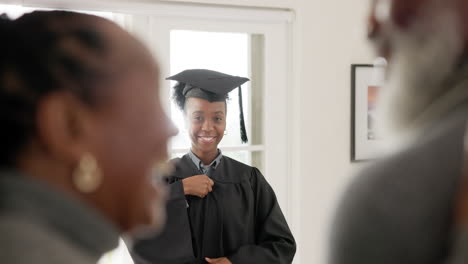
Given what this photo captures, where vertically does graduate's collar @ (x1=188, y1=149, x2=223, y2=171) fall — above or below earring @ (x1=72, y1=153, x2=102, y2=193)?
below

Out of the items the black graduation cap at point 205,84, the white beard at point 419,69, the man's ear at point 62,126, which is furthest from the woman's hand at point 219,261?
the man's ear at point 62,126

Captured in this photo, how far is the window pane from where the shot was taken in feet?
10.5

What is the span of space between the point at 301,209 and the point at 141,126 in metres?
3.15

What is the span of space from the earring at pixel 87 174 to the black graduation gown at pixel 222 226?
5.79ft

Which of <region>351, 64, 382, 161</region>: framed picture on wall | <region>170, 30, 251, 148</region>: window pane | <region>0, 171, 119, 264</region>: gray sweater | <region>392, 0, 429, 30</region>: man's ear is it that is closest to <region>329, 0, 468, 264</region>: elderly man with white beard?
<region>392, 0, 429, 30</region>: man's ear

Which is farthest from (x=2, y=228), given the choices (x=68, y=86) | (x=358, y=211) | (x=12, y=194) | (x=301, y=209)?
(x=301, y=209)

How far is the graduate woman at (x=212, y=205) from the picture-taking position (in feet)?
7.48

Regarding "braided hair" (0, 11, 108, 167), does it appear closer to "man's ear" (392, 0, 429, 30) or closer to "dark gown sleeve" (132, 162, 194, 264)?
"man's ear" (392, 0, 429, 30)

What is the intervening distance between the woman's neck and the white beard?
73.0 inches

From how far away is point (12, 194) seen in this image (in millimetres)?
511

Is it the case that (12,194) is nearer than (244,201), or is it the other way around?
(12,194)

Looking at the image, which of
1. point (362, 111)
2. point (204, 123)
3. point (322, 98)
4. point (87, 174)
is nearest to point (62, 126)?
point (87, 174)

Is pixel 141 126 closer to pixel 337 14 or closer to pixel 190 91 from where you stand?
pixel 190 91

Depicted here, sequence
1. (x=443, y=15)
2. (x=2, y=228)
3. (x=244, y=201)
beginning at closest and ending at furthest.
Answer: (x=2, y=228) → (x=443, y=15) → (x=244, y=201)
